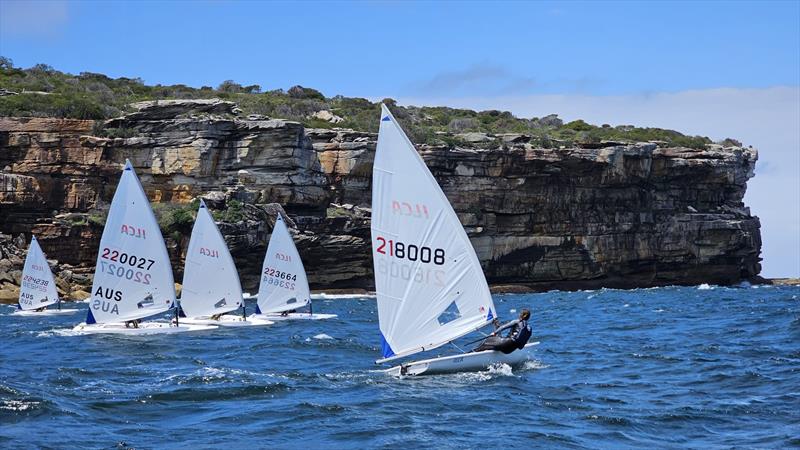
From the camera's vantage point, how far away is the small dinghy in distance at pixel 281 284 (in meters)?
46.0

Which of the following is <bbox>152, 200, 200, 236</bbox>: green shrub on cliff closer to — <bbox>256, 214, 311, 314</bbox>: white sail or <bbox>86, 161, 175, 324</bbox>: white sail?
<bbox>256, 214, 311, 314</bbox>: white sail

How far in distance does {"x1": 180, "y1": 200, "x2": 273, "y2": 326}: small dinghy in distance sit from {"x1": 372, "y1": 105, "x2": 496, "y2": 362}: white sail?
18.8 m

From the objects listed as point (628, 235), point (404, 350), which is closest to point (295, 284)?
point (404, 350)

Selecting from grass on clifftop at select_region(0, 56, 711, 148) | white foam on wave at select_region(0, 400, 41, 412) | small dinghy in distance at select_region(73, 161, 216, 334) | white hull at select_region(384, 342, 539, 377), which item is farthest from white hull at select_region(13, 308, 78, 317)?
white hull at select_region(384, 342, 539, 377)

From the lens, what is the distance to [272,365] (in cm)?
2697

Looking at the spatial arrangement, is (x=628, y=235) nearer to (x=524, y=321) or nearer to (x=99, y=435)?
(x=524, y=321)

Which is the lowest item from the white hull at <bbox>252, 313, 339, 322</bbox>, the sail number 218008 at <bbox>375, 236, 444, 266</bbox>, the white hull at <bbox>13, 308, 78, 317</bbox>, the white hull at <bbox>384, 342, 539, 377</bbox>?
the white hull at <bbox>13, 308, 78, 317</bbox>

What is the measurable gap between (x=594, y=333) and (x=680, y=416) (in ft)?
57.1

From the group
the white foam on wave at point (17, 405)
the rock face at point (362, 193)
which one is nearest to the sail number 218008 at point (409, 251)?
the white foam on wave at point (17, 405)

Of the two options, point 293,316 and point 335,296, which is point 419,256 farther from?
point 335,296

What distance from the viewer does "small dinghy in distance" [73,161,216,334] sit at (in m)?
34.3

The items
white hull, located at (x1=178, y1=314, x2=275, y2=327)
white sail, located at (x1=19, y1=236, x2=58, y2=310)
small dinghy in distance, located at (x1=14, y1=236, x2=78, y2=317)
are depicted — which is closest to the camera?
white hull, located at (x1=178, y1=314, x2=275, y2=327)

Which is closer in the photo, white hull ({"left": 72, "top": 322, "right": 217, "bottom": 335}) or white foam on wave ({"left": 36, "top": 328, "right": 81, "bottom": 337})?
white hull ({"left": 72, "top": 322, "right": 217, "bottom": 335})

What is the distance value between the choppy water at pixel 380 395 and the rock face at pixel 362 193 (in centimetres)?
3705
